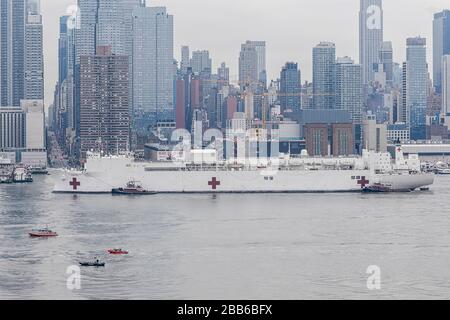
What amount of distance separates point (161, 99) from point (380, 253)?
6001 centimetres

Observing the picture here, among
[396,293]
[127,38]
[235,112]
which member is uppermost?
[127,38]

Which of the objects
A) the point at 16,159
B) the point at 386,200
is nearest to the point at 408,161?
the point at 386,200

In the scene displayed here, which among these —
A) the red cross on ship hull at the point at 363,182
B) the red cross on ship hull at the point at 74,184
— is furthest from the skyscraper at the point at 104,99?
the red cross on ship hull at the point at 363,182

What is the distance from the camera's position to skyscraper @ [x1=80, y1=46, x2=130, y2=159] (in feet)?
168

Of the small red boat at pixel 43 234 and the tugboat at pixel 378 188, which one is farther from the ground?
the tugboat at pixel 378 188

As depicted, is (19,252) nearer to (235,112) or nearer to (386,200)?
(386,200)

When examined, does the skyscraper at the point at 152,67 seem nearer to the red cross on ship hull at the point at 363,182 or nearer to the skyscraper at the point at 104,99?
the skyscraper at the point at 104,99

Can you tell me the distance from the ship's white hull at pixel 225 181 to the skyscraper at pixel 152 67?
46305 millimetres

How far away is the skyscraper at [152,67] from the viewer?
6988cm

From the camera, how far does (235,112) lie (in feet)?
187

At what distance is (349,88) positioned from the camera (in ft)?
208

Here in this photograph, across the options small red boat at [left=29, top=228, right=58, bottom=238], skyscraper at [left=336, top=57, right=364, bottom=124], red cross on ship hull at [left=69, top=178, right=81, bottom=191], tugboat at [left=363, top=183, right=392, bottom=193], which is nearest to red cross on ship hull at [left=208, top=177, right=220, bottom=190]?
red cross on ship hull at [left=69, top=178, right=81, bottom=191]

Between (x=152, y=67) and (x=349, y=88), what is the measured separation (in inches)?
622

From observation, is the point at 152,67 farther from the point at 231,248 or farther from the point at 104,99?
the point at 231,248
